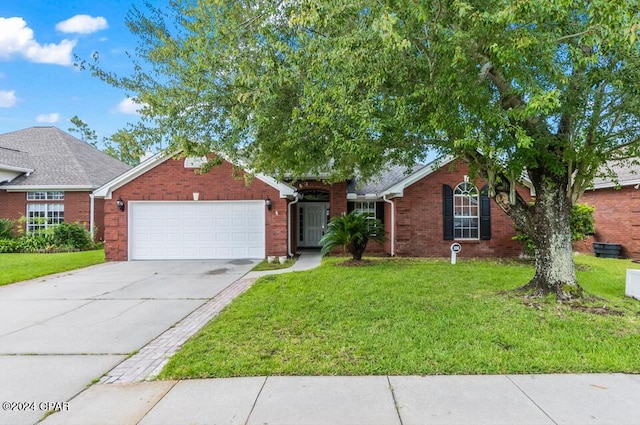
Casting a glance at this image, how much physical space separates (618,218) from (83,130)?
51568 mm

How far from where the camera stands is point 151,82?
27.1 ft

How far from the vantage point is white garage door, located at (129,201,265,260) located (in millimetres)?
14430

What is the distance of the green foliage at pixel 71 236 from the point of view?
17.0 meters

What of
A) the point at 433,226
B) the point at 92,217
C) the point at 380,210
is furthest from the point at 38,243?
the point at 433,226

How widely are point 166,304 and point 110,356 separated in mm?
2698


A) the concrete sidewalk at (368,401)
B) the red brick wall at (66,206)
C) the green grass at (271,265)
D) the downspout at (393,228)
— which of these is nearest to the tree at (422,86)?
the concrete sidewalk at (368,401)

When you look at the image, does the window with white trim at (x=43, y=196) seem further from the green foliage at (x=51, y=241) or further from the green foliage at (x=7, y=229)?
the green foliage at (x=51, y=241)

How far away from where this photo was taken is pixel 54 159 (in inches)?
817

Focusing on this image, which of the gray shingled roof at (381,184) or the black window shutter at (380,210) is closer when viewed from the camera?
the gray shingled roof at (381,184)

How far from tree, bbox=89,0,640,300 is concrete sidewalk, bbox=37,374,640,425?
3.05 metres

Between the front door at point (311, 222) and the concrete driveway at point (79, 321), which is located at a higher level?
the front door at point (311, 222)

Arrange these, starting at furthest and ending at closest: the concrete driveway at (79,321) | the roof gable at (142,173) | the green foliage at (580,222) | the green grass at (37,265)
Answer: the roof gable at (142,173)
the green foliage at (580,222)
the green grass at (37,265)
the concrete driveway at (79,321)

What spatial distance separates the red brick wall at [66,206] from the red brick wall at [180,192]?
5.60m

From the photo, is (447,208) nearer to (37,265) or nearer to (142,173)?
(142,173)
